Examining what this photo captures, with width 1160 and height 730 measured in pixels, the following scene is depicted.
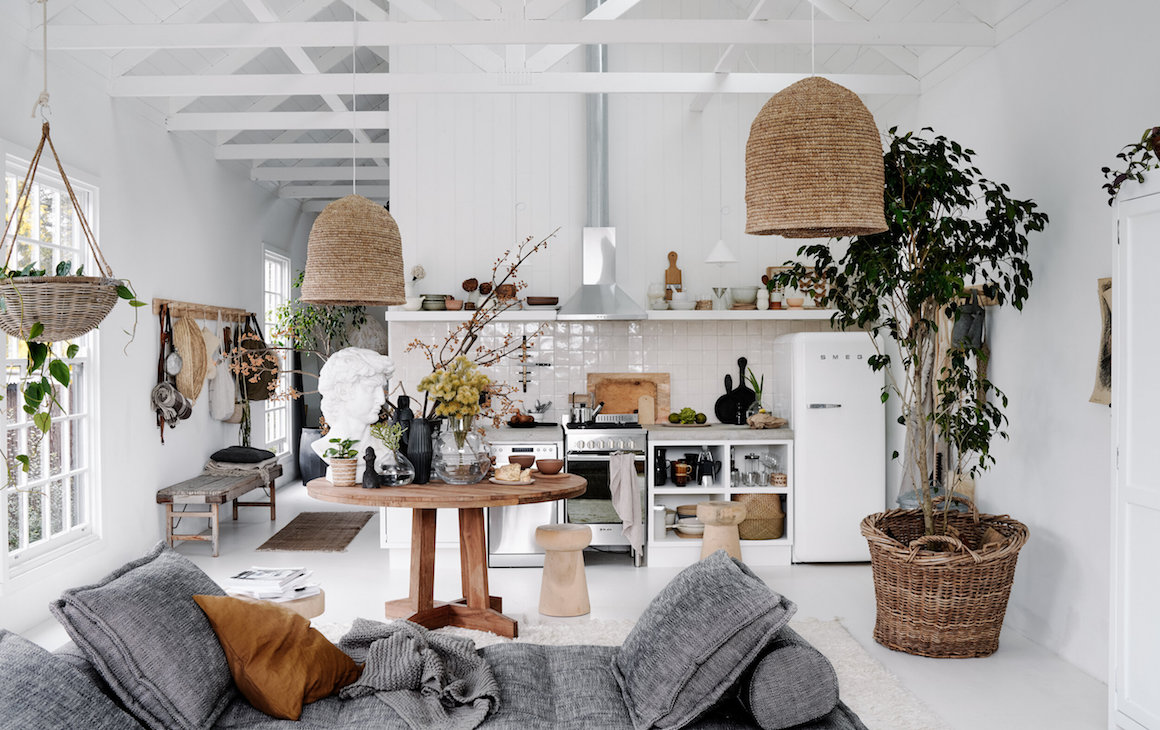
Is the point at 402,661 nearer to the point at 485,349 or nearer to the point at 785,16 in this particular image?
the point at 485,349

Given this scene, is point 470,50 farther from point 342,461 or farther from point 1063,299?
point 1063,299

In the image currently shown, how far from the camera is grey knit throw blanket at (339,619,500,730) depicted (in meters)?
2.68

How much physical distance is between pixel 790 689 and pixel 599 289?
4.55 metres

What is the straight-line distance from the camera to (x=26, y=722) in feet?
6.54

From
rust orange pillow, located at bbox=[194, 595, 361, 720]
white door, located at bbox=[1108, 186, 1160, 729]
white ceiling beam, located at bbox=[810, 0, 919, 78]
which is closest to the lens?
rust orange pillow, located at bbox=[194, 595, 361, 720]

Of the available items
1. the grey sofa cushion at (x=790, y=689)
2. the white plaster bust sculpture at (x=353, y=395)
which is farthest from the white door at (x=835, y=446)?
the grey sofa cushion at (x=790, y=689)

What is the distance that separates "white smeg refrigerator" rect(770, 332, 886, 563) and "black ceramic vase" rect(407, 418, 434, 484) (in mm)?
2864

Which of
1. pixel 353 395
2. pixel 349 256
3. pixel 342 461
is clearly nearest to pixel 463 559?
pixel 342 461

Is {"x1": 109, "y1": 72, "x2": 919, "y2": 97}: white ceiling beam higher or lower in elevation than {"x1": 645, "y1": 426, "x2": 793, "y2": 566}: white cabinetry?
higher

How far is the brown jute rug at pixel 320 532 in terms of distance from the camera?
6.96 meters

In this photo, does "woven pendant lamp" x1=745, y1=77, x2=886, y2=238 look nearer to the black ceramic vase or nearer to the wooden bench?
the black ceramic vase

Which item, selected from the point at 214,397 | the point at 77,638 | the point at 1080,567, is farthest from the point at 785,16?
the point at 77,638

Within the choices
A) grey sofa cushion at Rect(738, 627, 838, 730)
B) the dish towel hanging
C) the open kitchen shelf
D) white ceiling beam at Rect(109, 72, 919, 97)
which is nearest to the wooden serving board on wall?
the open kitchen shelf

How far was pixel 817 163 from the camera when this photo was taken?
10.2 ft
